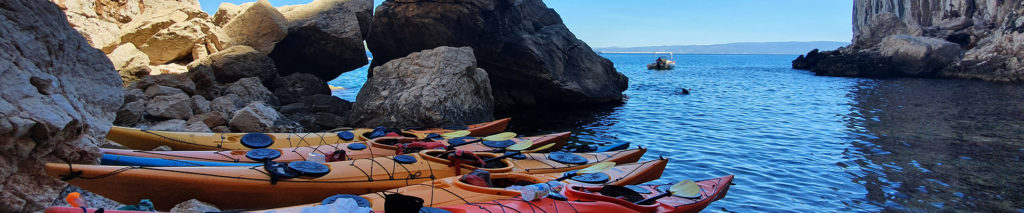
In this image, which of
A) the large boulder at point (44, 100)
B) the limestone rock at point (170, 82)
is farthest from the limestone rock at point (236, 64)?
the large boulder at point (44, 100)

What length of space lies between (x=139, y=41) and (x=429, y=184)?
1059cm

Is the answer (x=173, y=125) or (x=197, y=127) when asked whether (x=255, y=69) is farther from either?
(x=197, y=127)

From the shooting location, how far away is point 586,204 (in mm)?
4805

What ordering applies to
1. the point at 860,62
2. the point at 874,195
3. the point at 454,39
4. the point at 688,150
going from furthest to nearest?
the point at 860,62, the point at 454,39, the point at 688,150, the point at 874,195

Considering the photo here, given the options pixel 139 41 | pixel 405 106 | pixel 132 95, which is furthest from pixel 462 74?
pixel 139 41

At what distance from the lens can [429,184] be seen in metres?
5.13

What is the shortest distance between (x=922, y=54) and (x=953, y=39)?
4.04 metres

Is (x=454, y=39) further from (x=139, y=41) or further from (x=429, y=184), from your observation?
(x=429, y=184)

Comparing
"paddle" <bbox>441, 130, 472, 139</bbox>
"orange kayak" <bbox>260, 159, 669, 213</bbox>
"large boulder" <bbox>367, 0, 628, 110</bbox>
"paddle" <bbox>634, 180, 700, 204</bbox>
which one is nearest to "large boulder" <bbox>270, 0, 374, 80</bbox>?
"large boulder" <bbox>367, 0, 628, 110</bbox>

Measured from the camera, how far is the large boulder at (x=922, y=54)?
30.1 meters

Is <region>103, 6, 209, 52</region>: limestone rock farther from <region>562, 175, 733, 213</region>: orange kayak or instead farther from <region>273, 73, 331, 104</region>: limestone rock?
<region>562, 175, 733, 213</region>: orange kayak

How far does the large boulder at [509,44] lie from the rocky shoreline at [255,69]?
4 cm

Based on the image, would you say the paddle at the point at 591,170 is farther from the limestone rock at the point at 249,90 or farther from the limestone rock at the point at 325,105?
the limestone rock at the point at 325,105

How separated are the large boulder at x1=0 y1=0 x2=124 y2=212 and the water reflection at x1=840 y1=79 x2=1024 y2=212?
8.00 m
